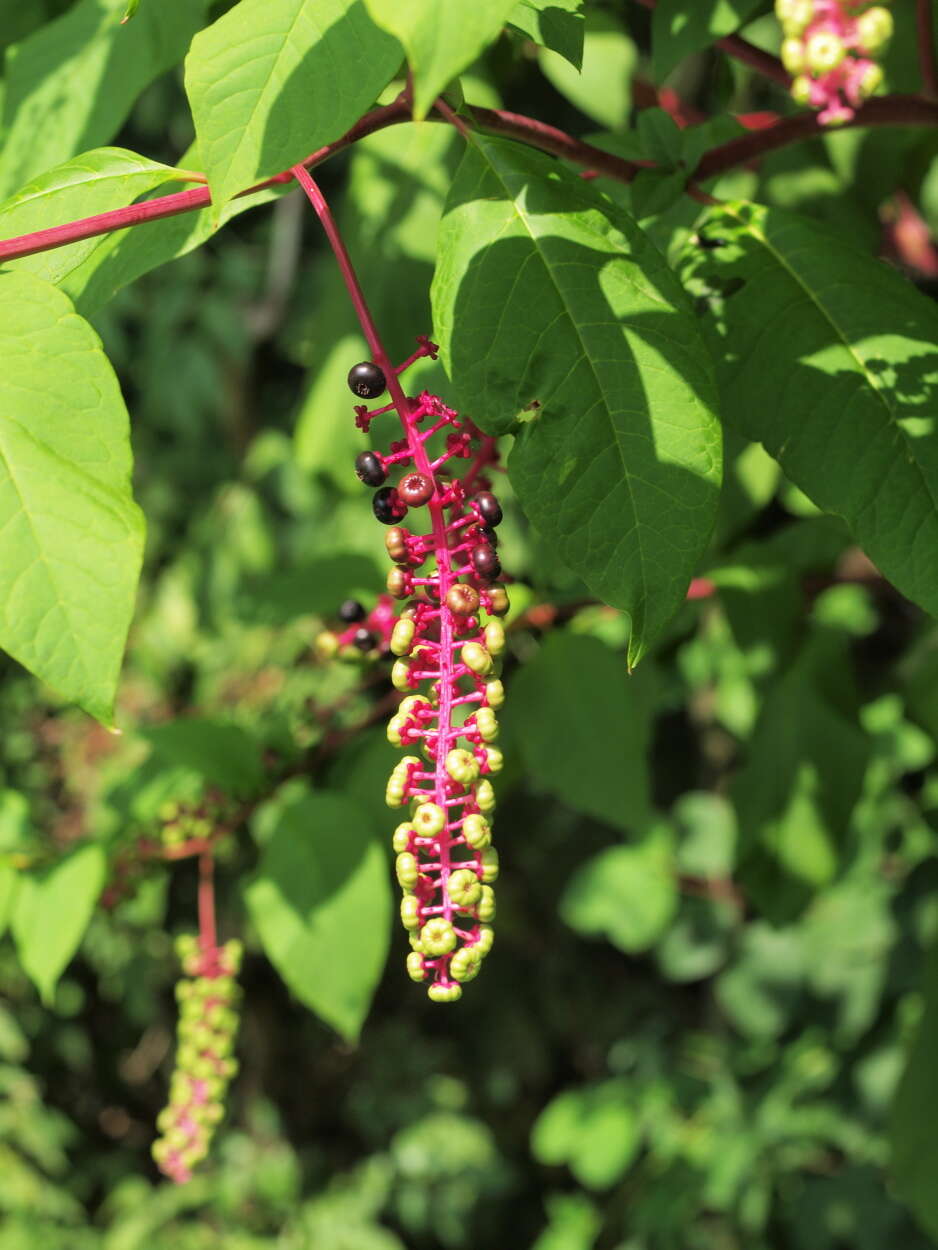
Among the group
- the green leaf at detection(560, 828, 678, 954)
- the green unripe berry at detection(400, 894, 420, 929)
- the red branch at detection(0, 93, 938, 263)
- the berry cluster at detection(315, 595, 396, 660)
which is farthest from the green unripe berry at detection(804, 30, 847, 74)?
the green leaf at detection(560, 828, 678, 954)

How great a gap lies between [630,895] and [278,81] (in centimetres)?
262

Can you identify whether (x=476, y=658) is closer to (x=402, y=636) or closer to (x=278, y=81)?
(x=402, y=636)

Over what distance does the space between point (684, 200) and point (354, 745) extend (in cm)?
107

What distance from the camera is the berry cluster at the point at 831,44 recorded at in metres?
0.69

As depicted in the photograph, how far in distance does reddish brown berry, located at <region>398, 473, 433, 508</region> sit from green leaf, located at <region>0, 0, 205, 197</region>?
704 millimetres

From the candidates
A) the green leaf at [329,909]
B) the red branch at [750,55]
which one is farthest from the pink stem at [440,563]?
the green leaf at [329,909]

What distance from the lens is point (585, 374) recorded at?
884 mm

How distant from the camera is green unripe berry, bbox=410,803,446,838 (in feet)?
2.76

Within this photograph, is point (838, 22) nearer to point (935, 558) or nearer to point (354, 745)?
point (935, 558)

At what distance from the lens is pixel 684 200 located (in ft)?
3.92

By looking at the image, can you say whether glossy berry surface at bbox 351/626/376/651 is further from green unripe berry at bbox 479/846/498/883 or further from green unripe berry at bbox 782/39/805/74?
green unripe berry at bbox 782/39/805/74

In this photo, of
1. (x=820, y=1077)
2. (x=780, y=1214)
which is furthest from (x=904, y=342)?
(x=780, y=1214)

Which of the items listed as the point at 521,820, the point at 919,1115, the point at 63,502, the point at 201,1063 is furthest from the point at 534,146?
the point at 521,820

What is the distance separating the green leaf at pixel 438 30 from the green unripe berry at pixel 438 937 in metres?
0.51
